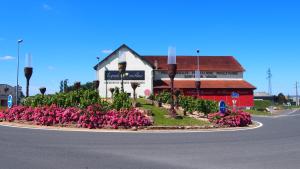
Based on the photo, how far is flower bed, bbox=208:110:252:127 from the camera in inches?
942

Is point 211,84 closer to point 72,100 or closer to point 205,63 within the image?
point 205,63

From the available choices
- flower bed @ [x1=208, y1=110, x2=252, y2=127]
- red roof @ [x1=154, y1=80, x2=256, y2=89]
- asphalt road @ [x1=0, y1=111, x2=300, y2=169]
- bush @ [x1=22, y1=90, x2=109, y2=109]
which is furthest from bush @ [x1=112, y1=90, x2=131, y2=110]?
red roof @ [x1=154, y1=80, x2=256, y2=89]

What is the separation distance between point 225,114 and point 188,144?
1160 centimetres

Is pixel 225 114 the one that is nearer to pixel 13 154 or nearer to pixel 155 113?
pixel 155 113

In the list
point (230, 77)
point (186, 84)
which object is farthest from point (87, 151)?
point (230, 77)

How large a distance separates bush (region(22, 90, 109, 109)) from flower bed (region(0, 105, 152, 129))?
1196 millimetres

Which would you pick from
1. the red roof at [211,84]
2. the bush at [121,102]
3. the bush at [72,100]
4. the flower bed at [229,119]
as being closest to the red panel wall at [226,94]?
the red roof at [211,84]

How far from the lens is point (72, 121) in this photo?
2053 cm

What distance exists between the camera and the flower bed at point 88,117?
1998 centimetres

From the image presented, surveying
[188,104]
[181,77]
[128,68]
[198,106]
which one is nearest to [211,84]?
[181,77]

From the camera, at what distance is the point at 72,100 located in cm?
2348

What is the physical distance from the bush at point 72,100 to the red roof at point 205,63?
44272mm

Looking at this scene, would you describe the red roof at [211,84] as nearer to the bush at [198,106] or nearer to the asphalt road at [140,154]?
the bush at [198,106]

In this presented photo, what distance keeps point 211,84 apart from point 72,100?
4676cm
